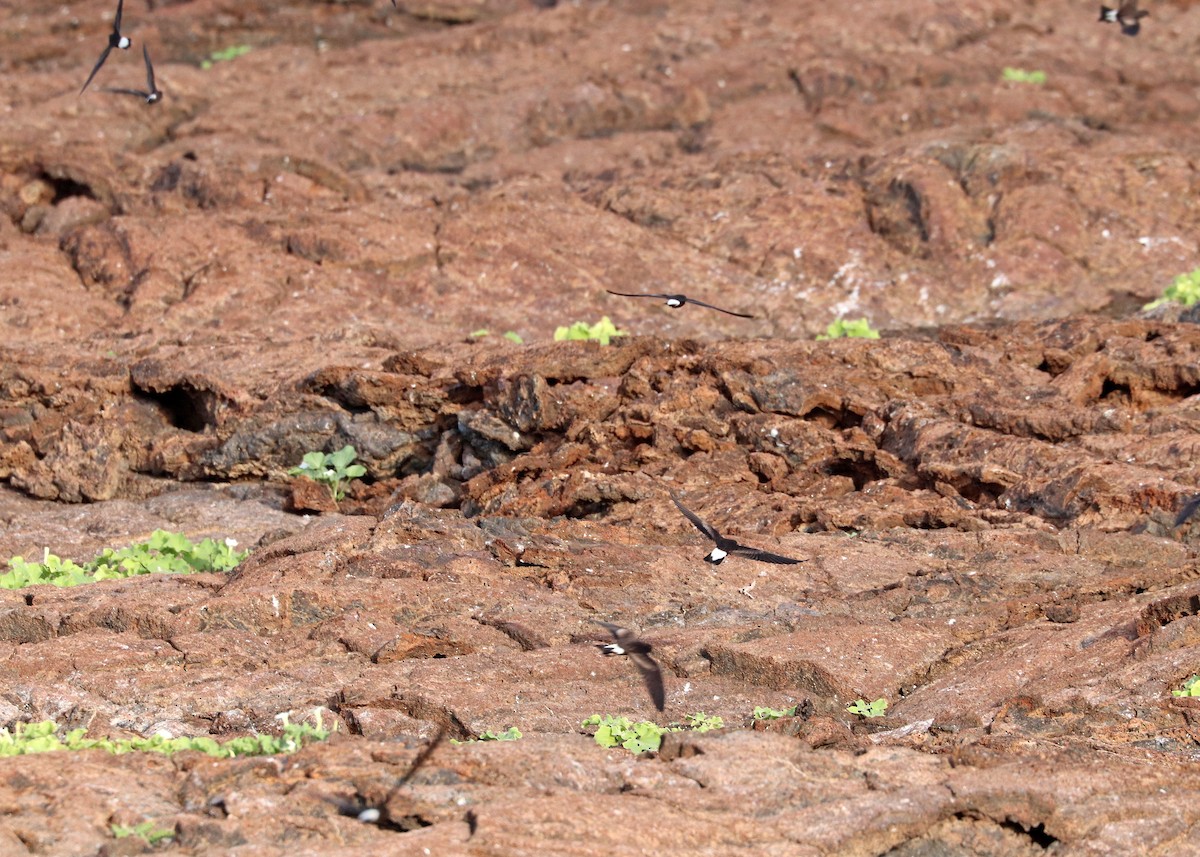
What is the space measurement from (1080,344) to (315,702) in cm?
893

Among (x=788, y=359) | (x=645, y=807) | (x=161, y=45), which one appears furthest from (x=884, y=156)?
(x=645, y=807)

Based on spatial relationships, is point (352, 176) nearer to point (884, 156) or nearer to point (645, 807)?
point (884, 156)

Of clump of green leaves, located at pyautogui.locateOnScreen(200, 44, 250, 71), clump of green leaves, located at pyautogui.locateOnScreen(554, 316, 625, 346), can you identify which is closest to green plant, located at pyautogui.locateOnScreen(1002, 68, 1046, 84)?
clump of green leaves, located at pyautogui.locateOnScreen(554, 316, 625, 346)

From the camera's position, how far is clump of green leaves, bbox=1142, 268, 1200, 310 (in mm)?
16531

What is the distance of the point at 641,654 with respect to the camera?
9.03 m

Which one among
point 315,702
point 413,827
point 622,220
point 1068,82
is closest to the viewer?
point 413,827

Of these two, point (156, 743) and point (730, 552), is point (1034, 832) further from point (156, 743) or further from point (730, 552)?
point (156, 743)

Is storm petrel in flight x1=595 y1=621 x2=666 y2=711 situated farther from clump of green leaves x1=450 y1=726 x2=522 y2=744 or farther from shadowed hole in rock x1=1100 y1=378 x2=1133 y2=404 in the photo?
shadowed hole in rock x1=1100 y1=378 x2=1133 y2=404

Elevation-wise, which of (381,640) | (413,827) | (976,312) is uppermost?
(413,827)

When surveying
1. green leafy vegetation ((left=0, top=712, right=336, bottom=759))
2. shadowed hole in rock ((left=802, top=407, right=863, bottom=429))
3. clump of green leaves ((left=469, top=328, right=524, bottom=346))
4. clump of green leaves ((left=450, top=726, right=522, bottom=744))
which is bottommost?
clump of green leaves ((left=469, top=328, right=524, bottom=346))

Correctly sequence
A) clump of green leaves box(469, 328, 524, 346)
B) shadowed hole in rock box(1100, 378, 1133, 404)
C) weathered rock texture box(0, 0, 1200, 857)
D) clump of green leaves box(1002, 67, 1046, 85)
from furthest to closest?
clump of green leaves box(1002, 67, 1046, 85) < clump of green leaves box(469, 328, 524, 346) < shadowed hole in rock box(1100, 378, 1133, 404) < weathered rock texture box(0, 0, 1200, 857)

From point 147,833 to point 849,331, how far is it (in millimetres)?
11165

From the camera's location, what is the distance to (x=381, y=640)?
10125 millimetres

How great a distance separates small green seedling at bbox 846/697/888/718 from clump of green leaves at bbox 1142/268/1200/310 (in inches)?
342
